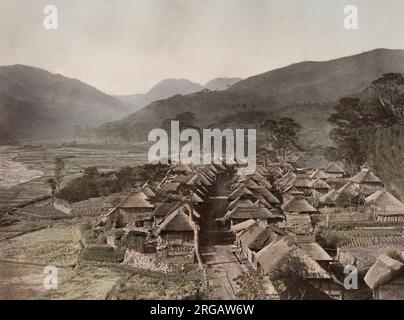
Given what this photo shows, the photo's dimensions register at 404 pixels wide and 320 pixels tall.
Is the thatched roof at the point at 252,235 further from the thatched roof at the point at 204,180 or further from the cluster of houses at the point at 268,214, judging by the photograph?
the thatched roof at the point at 204,180

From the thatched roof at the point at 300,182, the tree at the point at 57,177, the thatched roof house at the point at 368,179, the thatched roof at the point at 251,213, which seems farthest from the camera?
the tree at the point at 57,177

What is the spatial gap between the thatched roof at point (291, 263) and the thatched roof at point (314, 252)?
0.65 m

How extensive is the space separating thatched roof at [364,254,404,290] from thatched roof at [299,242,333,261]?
Result: 192 cm

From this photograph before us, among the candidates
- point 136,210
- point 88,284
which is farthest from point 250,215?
point 88,284

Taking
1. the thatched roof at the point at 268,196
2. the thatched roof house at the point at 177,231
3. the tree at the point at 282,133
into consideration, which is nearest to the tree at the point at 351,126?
the tree at the point at 282,133

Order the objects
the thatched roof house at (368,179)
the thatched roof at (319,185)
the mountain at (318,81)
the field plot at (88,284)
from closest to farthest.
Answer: the field plot at (88,284) → the thatched roof house at (368,179) → the thatched roof at (319,185) → the mountain at (318,81)

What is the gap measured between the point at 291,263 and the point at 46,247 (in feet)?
48.2

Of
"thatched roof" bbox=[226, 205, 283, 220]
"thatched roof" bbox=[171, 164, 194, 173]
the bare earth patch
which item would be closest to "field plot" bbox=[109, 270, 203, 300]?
"thatched roof" bbox=[226, 205, 283, 220]

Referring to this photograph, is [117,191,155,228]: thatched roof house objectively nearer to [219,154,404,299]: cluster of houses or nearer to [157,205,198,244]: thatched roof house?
[219,154,404,299]: cluster of houses

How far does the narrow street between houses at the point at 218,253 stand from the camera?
731 inches

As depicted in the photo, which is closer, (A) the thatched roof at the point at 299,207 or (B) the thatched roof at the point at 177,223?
(B) the thatched roof at the point at 177,223

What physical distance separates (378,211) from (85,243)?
59.8ft

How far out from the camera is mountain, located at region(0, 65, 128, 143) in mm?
48000
